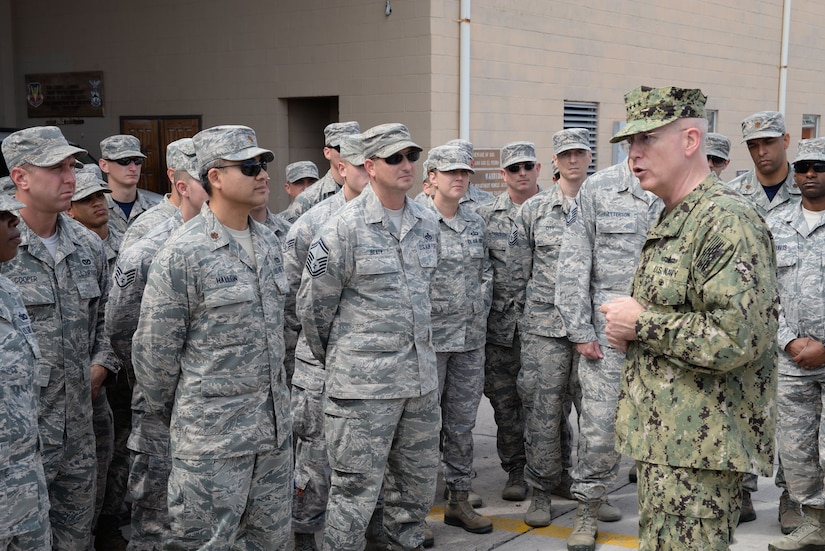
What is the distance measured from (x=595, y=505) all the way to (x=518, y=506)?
0.79m

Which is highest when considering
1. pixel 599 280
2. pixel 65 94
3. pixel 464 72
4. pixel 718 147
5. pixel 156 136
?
pixel 65 94

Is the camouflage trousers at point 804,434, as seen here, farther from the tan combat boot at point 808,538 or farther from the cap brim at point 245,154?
the cap brim at point 245,154

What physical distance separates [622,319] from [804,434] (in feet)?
8.60

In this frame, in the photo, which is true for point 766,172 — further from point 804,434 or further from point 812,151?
point 804,434

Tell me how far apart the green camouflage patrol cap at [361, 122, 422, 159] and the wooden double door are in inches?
305

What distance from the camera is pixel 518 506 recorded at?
5879 millimetres

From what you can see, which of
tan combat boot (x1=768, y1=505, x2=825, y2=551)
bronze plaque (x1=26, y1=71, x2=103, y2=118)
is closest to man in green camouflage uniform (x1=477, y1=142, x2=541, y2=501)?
tan combat boot (x1=768, y1=505, x2=825, y2=551)

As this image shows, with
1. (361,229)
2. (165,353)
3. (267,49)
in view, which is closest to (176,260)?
(165,353)

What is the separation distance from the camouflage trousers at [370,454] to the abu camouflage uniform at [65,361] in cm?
126

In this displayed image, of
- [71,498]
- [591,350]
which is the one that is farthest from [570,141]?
[71,498]

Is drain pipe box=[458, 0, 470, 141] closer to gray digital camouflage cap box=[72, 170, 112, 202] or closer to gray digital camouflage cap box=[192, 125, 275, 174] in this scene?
gray digital camouflage cap box=[72, 170, 112, 202]

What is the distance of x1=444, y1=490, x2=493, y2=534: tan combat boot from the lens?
17.8 ft

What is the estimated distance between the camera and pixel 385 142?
14.6 ft

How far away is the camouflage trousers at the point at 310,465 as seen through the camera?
16.2ft
